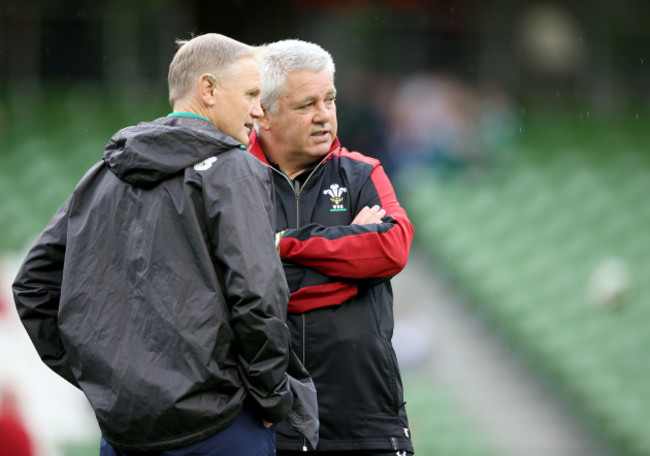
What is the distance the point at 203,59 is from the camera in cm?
246

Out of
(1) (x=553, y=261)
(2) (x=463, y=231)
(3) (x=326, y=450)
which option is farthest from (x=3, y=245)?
(3) (x=326, y=450)

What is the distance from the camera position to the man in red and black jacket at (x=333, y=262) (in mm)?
2805

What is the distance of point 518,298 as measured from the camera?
346 inches

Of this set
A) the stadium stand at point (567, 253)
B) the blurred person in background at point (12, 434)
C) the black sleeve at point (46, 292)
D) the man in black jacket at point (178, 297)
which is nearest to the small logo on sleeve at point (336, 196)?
the man in black jacket at point (178, 297)

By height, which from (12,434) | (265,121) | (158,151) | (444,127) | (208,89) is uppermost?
(208,89)

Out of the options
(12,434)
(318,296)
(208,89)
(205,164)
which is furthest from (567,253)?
(205,164)

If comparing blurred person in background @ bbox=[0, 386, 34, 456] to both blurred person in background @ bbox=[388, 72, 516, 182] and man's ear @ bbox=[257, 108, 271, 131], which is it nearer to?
man's ear @ bbox=[257, 108, 271, 131]

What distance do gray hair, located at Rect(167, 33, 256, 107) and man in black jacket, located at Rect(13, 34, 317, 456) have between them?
100 mm

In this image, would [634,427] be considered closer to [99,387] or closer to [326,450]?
[326,450]

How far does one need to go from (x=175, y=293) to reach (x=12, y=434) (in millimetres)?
4242

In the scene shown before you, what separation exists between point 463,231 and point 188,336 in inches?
295

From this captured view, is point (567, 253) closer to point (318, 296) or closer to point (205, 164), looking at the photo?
point (318, 296)

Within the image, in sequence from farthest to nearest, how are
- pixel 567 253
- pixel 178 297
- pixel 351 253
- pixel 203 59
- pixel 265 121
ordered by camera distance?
pixel 567 253
pixel 265 121
pixel 351 253
pixel 203 59
pixel 178 297

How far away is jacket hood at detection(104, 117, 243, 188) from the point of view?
2311 millimetres
